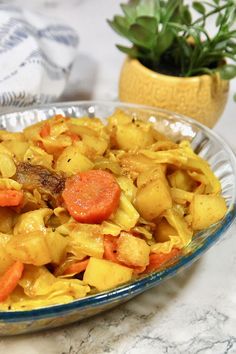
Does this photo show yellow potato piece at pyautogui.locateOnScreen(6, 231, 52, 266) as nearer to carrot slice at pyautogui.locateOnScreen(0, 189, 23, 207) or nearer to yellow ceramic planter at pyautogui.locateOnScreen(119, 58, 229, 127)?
carrot slice at pyautogui.locateOnScreen(0, 189, 23, 207)

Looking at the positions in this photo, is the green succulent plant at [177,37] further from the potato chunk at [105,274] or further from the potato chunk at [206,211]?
the potato chunk at [105,274]

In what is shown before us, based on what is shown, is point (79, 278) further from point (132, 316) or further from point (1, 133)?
point (1, 133)

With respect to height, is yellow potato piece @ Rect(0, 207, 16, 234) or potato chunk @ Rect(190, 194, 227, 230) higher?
potato chunk @ Rect(190, 194, 227, 230)

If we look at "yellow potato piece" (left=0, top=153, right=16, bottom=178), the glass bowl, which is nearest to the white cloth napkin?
the glass bowl

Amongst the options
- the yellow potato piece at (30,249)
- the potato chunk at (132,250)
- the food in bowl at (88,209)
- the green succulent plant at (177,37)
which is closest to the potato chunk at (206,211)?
the food in bowl at (88,209)

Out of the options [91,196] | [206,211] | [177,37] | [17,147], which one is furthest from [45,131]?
[177,37]

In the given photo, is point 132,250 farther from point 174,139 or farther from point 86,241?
point 174,139
